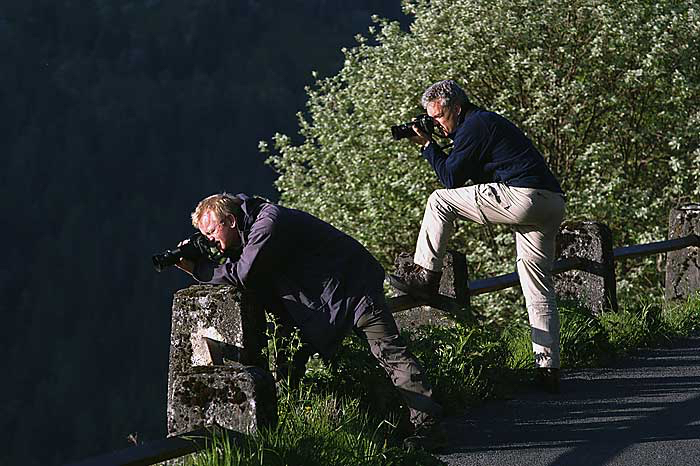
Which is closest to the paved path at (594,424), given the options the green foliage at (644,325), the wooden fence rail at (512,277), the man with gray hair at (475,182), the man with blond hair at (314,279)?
the man with blond hair at (314,279)

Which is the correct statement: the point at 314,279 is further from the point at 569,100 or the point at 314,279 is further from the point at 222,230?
the point at 569,100

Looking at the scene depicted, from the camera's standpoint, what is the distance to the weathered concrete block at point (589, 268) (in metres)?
9.44

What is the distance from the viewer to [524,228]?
→ 7.23 metres

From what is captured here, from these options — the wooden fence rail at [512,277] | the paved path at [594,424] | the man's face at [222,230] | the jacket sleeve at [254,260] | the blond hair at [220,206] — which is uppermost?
the blond hair at [220,206]

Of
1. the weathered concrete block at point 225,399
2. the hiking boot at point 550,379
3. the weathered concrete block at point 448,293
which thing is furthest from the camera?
the weathered concrete block at point 448,293

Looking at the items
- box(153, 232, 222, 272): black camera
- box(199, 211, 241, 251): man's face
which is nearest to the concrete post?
box(199, 211, 241, 251): man's face

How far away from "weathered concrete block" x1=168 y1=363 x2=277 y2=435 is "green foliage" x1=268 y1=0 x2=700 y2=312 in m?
17.9

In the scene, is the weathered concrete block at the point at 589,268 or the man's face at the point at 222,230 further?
the weathered concrete block at the point at 589,268

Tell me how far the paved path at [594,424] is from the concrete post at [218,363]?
120cm

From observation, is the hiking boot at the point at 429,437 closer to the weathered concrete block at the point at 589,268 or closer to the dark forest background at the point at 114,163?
the weathered concrete block at the point at 589,268

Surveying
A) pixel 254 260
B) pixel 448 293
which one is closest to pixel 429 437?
pixel 254 260

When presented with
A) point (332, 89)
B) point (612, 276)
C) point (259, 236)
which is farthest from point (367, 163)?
point (259, 236)

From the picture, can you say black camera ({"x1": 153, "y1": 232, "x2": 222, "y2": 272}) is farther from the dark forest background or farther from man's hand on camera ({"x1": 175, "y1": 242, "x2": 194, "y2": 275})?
the dark forest background

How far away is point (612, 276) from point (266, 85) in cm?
5868
